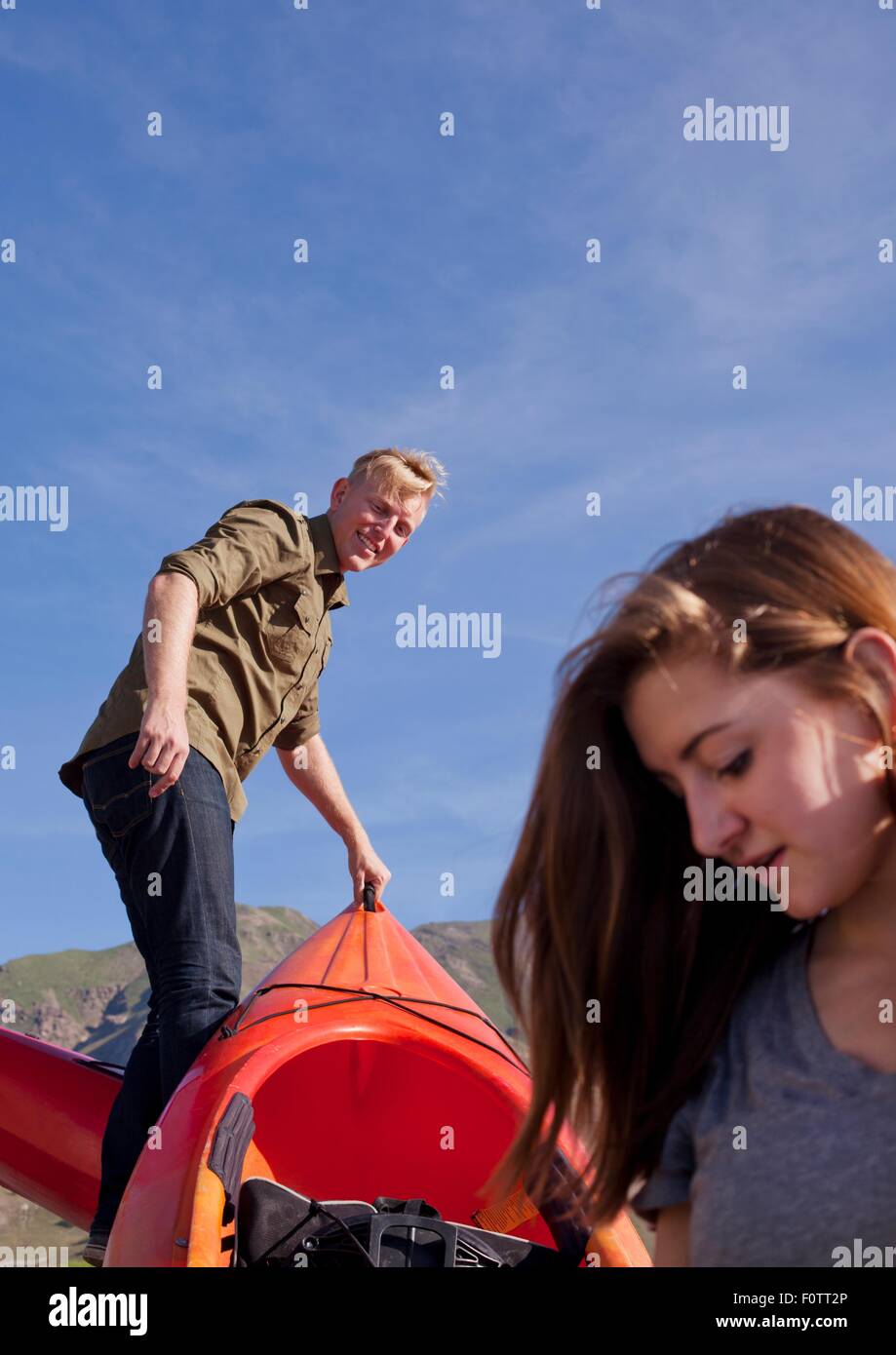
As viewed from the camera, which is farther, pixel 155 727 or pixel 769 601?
pixel 155 727

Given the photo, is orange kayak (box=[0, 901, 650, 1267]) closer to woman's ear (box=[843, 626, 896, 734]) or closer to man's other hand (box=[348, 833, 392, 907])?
man's other hand (box=[348, 833, 392, 907])

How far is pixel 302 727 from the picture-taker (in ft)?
14.1

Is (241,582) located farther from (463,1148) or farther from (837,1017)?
(837,1017)

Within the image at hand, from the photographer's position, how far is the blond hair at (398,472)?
3.84 m

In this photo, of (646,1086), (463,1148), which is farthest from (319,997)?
→ (646,1086)

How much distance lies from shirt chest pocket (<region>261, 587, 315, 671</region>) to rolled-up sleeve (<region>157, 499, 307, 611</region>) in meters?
0.08

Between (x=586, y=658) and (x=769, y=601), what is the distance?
25 centimetres

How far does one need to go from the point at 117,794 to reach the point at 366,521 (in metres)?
1.18

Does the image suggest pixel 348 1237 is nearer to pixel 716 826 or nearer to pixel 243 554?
pixel 243 554

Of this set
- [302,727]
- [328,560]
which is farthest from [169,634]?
[302,727]

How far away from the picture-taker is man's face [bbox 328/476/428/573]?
3.81m

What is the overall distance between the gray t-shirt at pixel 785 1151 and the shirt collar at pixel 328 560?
96.6 inches
